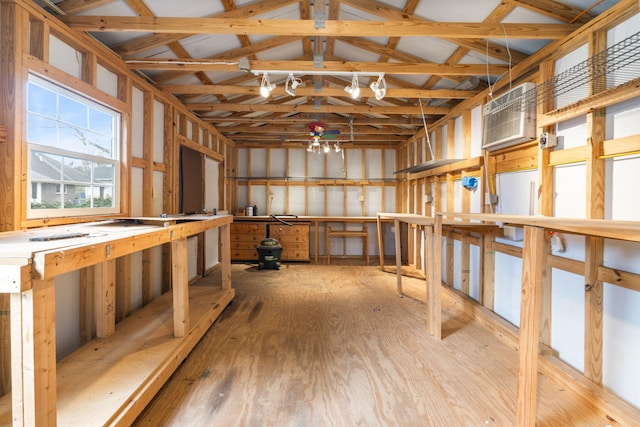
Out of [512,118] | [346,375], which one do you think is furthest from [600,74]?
[346,375]

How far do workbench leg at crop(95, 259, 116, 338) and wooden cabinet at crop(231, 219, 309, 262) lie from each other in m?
3.61

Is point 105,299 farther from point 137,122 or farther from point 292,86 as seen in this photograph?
point 292,86

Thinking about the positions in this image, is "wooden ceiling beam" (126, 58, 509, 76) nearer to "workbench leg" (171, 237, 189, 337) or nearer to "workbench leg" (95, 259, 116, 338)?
"workbench leg" (171, 237, 189, 337)

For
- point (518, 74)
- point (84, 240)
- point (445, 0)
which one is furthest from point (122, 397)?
point (518, 74)

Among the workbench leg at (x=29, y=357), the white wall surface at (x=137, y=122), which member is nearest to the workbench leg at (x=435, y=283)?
the workbench leg at (x=29, y=357)

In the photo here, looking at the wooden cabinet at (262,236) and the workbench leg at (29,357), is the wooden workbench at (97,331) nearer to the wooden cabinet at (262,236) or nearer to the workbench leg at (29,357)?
the workbench leg at (29,357)

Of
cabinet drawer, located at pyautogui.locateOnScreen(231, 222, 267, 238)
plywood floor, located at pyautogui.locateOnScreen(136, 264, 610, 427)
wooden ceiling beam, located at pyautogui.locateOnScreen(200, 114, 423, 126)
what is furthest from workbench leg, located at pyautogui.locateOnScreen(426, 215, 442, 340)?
cabinet drawer, located at pyautogui.locateOnScreen(231, 222, 267, 238)

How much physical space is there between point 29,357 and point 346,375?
1826mm

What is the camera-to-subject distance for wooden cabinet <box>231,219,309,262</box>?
246 inches

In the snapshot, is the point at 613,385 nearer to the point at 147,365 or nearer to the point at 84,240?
the point at 147,365

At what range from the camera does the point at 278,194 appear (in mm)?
7035

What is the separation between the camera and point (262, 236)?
625 centimetres

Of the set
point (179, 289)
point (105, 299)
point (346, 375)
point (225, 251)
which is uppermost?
point (225, 251)

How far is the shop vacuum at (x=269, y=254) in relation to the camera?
5.68 m
